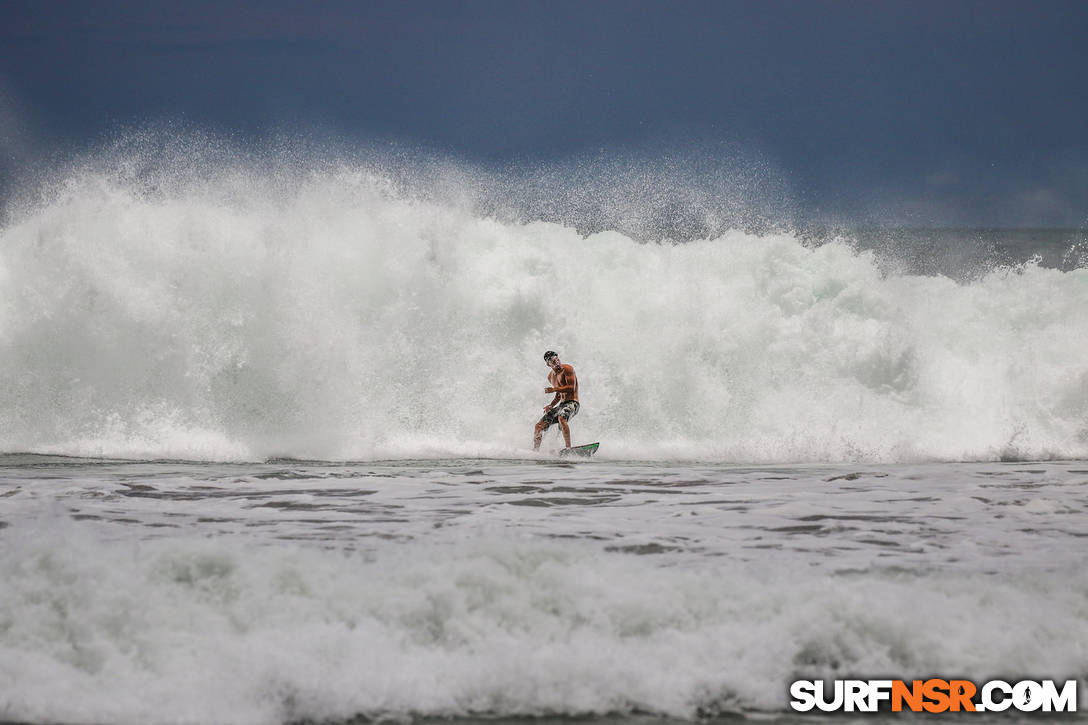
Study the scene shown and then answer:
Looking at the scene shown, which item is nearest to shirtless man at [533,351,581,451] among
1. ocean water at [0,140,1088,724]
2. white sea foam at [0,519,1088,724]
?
ocean water at [0,140,1088,724]

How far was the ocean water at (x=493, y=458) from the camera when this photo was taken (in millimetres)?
4566

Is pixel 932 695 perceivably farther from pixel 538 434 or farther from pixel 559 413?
pixel 559 413

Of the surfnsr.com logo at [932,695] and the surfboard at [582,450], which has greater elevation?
the surfboard at [582,450]

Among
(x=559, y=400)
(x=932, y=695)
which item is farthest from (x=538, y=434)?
(x=932, y=695)

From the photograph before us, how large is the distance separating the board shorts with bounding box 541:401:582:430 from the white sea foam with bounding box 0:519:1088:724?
7.53 meters

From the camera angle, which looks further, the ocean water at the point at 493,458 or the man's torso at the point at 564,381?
the man's torso at the point at 564,381

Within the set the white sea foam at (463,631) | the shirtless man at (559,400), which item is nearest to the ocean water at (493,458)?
the white sea foam at (463,631)

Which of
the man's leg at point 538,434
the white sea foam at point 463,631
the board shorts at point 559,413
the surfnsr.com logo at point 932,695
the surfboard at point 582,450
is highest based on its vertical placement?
the board shorts at point 559,413

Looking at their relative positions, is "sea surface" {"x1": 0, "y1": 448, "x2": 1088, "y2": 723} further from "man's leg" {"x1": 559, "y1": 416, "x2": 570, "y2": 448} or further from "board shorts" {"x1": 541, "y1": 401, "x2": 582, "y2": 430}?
"board shorts" {"x1": 541, "y1": 401, "x2": 582, "y2": 430}

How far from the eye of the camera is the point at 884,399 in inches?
587

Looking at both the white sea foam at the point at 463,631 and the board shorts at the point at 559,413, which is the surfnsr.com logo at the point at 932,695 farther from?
the board shorts at the point at 559,413

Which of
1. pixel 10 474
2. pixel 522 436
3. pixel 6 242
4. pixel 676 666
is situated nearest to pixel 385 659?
pixel 676 666

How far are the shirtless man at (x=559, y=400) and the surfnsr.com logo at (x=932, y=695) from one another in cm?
866

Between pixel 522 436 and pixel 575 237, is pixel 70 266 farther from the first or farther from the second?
pixel 575 237
